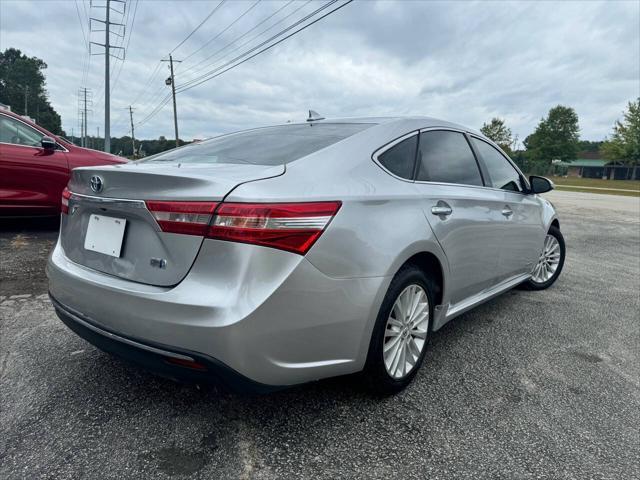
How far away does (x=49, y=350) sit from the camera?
269cm

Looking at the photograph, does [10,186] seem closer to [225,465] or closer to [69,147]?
[69,147]

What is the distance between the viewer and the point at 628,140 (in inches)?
2083

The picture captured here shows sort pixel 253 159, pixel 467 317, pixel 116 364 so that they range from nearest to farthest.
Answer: pixel 253 159 → pixel 116 364 → pixel 467 317

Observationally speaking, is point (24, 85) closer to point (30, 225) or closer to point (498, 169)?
point (30, 225)

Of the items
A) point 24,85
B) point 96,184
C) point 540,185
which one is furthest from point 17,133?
point 24,85

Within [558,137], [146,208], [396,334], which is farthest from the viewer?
[558,137]

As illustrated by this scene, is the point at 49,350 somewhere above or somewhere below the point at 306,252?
below

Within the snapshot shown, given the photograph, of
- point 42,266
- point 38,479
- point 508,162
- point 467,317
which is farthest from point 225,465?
point 42,266

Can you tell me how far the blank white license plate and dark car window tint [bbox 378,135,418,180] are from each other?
49.2 inches

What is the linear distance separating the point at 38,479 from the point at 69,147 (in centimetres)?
498

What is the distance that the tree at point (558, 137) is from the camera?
6731cm

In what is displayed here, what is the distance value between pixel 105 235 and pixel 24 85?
9965 cm

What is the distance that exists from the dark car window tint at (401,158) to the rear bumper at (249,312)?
2.17 ft

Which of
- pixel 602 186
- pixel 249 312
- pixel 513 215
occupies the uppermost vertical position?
pixel 602 186
